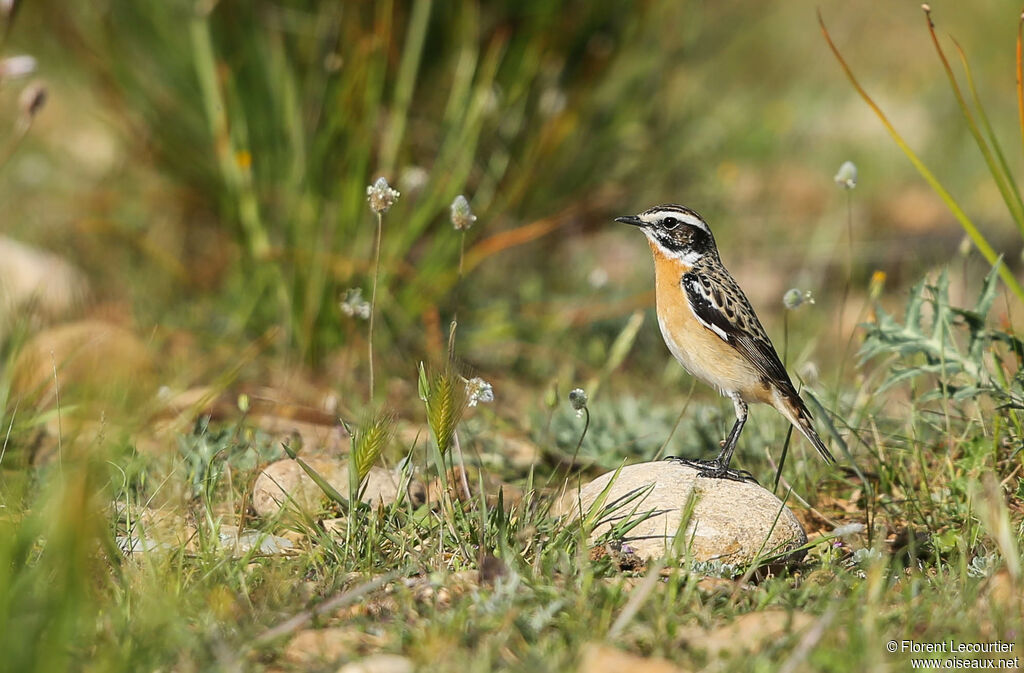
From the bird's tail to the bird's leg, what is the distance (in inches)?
6.0

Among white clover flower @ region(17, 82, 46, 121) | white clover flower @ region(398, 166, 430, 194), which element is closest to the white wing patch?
white clover flower @ region(398, 166, 430, 194)

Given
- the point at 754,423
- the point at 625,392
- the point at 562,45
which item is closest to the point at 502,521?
the point at 754,423

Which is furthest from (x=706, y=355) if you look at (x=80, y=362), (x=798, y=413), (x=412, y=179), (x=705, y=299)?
(x=80, y=362)

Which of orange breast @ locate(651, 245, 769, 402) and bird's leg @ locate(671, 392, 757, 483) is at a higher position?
orange breast @ locate(651, 245, 769, 402)

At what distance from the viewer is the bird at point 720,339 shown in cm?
462

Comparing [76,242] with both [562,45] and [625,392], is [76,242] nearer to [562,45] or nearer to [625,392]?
[562,45]

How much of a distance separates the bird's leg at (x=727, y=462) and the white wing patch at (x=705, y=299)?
251 mm

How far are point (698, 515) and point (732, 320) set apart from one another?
3.37ft

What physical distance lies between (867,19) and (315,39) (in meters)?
9.99

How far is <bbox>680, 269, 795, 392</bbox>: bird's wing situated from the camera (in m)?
4.65

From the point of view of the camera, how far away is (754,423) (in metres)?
5.10

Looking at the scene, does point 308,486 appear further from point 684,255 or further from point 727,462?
point 684,255

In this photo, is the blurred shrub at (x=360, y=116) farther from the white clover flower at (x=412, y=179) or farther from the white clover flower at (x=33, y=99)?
the white clover flower at (x=33, y=99)

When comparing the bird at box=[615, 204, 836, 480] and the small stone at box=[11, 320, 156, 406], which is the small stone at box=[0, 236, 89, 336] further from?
the bird at box=[615, 204, 836, 480]
